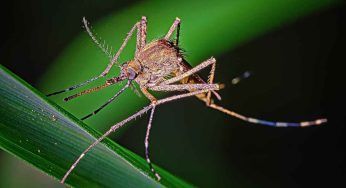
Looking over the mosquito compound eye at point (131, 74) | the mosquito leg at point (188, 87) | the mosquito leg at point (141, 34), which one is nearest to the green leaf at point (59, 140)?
the mosquito compound eye at point (131, 74)

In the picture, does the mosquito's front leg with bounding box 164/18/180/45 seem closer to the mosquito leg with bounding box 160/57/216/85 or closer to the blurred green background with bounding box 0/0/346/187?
the mosquito leg with bounding box 160/57/216/85

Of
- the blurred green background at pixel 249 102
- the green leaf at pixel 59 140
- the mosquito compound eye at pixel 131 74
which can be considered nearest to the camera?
the green leaf at pixel 59 140

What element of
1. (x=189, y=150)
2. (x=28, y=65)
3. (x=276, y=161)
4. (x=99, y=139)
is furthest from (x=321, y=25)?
(x=99, y=139)

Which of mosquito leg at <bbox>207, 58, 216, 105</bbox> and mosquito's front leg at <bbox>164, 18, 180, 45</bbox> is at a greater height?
mosquito's front leg at <bbox>164, 18, 180, 45</bbox>

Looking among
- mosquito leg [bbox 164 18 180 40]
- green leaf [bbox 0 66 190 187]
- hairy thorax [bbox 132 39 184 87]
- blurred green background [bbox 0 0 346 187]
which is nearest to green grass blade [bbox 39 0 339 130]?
mosquito leg [bbox 164 18 180 40]

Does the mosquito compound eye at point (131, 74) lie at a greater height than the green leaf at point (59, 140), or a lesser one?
greater

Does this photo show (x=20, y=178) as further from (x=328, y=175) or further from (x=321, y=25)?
(x=321, y=25)

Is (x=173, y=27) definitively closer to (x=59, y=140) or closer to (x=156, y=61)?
(x=156, y=61)

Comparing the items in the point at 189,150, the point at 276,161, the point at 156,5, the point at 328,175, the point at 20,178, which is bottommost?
the point at 328,175

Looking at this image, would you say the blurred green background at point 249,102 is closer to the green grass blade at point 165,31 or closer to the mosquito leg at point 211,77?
the green grass blade at point 165,31
